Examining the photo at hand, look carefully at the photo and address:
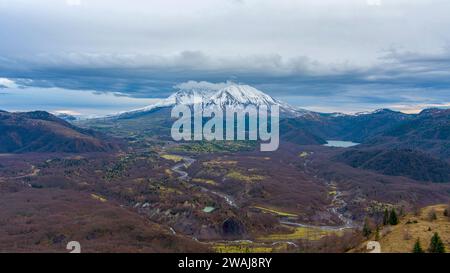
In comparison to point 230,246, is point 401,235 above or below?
above
